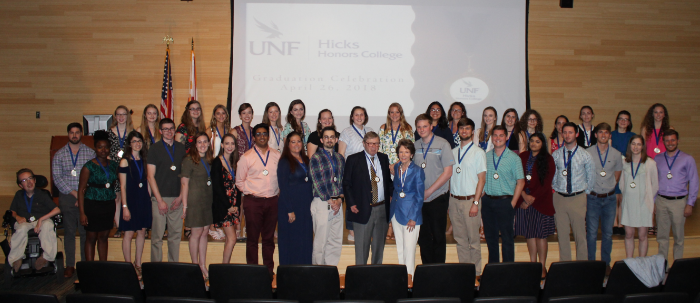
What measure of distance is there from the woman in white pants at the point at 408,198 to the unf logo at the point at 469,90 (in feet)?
10.8

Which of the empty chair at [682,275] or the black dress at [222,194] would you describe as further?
the black dress at [222,194]

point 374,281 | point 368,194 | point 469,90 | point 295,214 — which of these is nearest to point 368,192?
point 368,194

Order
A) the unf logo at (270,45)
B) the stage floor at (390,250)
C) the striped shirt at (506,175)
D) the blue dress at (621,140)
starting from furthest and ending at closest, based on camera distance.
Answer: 1. the unf logo at (270,45)
2. the blue dress at (621,140)
3. the stage floor at (390,250)
4. the striped shirt at (506,175)

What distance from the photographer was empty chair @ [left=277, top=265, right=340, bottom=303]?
2.47m

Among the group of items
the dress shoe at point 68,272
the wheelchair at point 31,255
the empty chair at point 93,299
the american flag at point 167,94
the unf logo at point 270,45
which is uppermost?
the unf logo at point 270,45

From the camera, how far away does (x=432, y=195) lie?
12.3 ft

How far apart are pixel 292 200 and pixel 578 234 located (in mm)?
2669

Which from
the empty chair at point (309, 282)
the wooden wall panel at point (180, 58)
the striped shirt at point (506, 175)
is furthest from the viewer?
the wooden wall panel at point (180, 58)

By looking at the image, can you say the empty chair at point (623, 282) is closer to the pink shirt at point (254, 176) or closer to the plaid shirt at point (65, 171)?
the pink shirt at point (254, 176)

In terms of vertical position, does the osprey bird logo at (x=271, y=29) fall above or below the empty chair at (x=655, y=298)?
above

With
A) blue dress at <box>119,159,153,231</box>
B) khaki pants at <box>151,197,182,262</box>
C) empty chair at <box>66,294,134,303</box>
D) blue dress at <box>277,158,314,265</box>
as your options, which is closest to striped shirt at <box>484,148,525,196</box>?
blue dress at <box>277,158,314,265</box>

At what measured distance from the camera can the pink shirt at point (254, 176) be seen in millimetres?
3693

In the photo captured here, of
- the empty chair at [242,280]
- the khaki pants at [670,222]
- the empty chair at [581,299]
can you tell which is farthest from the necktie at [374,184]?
the khaki pants at [670,222]

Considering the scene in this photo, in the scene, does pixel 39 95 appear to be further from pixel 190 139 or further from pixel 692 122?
pixel 692 122
